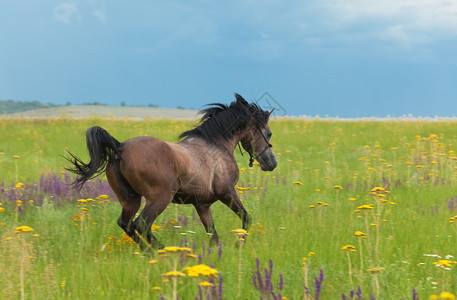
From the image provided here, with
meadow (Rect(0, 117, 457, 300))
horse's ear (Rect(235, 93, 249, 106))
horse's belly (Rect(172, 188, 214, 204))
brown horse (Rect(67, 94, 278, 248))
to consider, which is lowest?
meadow (Rect(0, 117, 457, 300))

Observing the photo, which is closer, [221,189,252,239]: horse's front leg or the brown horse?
the brown horse

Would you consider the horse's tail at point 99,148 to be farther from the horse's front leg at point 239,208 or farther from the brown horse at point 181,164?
the horse's front leg at point 239,208

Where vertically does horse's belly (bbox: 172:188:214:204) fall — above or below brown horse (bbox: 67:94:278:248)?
below

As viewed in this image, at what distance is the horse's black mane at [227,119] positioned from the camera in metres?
6.02

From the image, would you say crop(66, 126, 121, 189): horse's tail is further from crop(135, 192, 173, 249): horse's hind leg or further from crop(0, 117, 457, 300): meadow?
crop(135, 192, 173, 249): horse's hind leg

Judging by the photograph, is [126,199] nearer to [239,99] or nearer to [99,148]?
[99,148]

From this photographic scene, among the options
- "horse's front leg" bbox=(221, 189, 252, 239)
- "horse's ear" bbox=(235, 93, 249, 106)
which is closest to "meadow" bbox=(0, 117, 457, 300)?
"horse's front leg" bbox=(221, 189, 252, 239)

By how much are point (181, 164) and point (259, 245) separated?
4.18 ft

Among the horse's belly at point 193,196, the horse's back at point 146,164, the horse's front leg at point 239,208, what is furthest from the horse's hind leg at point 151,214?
the horse's front leg at point 239,208

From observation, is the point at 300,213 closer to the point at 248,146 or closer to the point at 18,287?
the point at 248,146

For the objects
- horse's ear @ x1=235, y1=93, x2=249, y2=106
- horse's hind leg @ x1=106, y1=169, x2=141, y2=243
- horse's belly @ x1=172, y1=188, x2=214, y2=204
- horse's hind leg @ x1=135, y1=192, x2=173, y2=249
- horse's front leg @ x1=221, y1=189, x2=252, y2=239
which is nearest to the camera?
horse's hind leg @ x1=135, y1=192, x2=173, y2=249

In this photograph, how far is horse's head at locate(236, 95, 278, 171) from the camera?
624cm

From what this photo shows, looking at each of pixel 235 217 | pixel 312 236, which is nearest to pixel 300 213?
pixel 235 217

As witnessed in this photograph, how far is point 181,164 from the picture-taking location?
521 cm
